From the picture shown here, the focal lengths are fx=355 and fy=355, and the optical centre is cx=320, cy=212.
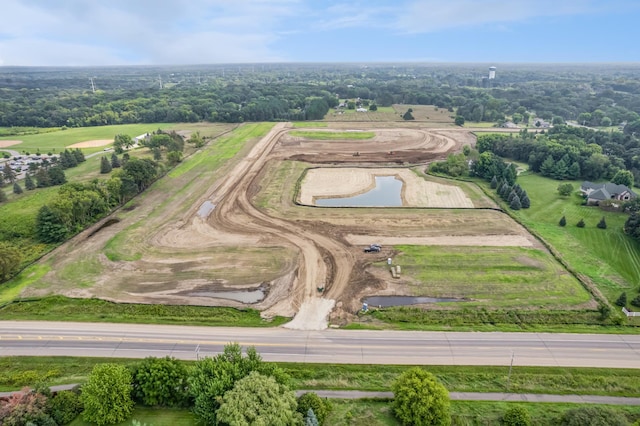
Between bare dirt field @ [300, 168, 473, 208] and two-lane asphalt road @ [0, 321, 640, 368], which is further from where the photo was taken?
bare dirt field @ [300, 168, 473, 208]

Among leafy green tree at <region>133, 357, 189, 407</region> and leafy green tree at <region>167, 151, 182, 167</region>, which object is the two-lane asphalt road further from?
leafy green tree at <region>167, 151, 182, 167</region>

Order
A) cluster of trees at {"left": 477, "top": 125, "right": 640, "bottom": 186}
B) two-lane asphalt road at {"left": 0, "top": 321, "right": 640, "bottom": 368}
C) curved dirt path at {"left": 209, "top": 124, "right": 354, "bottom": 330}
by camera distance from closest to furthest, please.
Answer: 1. two-lane asphalt road at {"left": 0, "top": 321, "right": 640, "bottom": 368}
2. curved dirt path at {"left": 209, "top": 124, "right": 354, "bottom": 330}
3. cluster of trees at {"left": 477, "top": 125, "right": 640, "bottom": 186}

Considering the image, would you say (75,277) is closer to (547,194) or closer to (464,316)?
(464,316)

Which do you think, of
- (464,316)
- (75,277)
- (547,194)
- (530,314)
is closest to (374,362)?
(464,316)

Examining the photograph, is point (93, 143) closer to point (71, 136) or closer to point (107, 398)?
point (71, 136)

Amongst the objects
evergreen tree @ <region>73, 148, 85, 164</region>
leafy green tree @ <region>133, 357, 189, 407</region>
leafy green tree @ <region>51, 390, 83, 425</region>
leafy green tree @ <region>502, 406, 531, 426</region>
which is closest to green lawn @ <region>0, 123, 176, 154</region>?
evergreen tree @ <region>73, 148, 85, 164</region>

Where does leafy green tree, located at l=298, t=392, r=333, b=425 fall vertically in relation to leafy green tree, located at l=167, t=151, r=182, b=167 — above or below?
below

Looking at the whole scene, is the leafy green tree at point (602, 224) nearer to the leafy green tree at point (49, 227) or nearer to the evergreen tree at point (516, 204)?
the evergreen tree at point (516, 204)
